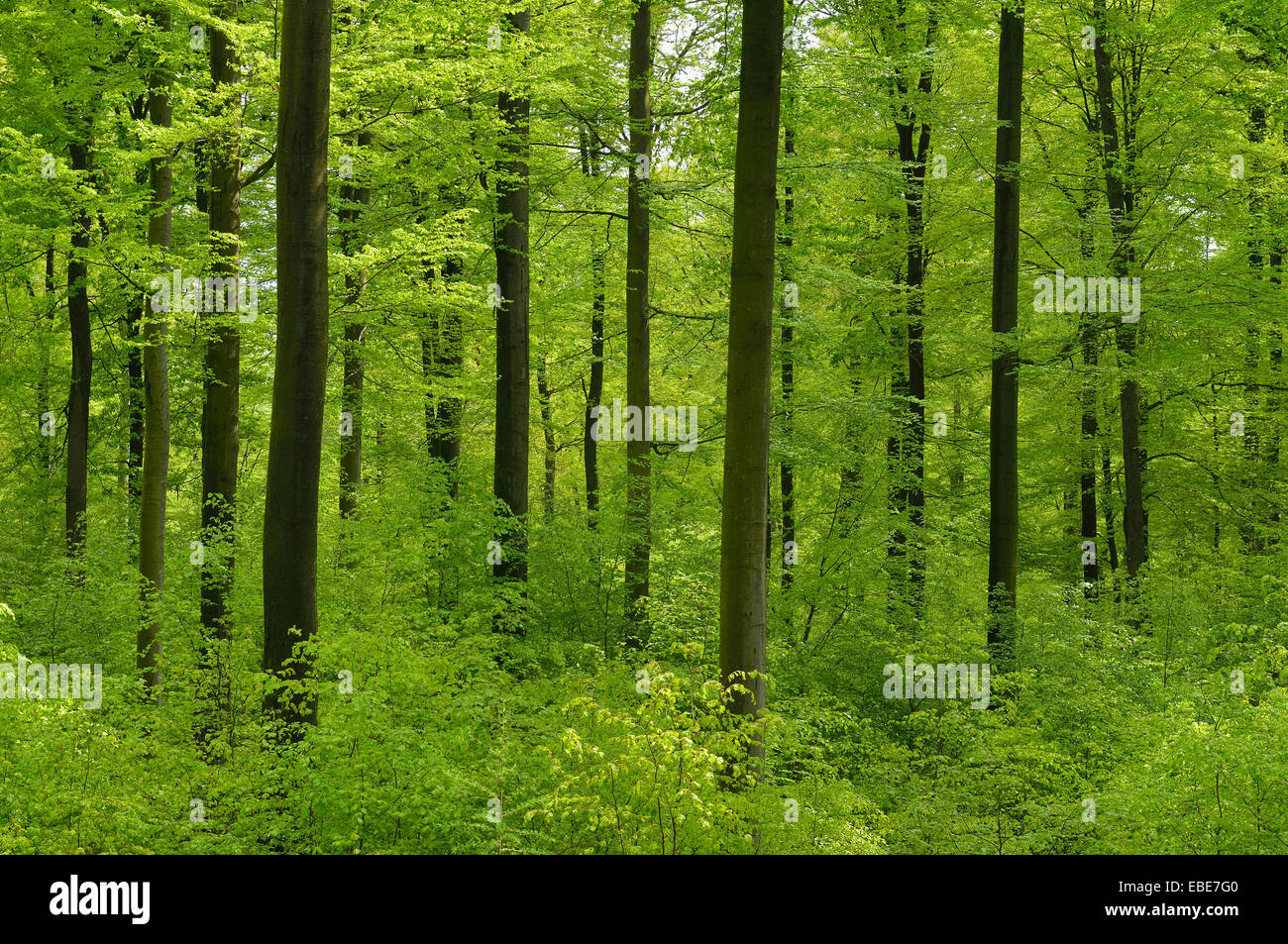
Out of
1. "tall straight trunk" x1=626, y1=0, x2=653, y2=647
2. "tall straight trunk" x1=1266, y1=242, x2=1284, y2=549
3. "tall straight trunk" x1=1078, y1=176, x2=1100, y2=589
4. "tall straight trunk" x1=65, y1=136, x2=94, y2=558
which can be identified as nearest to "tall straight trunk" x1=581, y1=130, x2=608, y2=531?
"tall straight trunk" x1=626, y1=0, x2=653, y2=647

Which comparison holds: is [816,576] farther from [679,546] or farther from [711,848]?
[711,848]

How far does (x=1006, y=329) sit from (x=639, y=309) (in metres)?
5.45

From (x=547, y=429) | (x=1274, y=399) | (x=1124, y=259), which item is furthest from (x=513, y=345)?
(x=1274, y=399)

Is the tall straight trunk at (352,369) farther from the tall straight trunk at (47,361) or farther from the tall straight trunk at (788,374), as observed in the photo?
the tall straight trunk at (788,374)

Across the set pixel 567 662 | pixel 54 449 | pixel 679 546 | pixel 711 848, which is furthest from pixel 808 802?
pixel 54 449

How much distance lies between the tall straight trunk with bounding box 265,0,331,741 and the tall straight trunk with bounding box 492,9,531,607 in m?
5.36

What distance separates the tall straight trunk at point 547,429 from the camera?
72.9 feet

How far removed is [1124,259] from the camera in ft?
52.6

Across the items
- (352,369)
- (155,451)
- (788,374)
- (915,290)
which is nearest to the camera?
(155,451)

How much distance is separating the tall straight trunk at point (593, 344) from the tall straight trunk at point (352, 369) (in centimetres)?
387

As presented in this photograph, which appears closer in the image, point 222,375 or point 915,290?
point 222,375

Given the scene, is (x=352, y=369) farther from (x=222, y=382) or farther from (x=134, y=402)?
(x=134, y=402)

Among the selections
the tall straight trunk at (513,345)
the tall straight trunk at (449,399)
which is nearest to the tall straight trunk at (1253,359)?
the tall straight trunk at (513,345)
